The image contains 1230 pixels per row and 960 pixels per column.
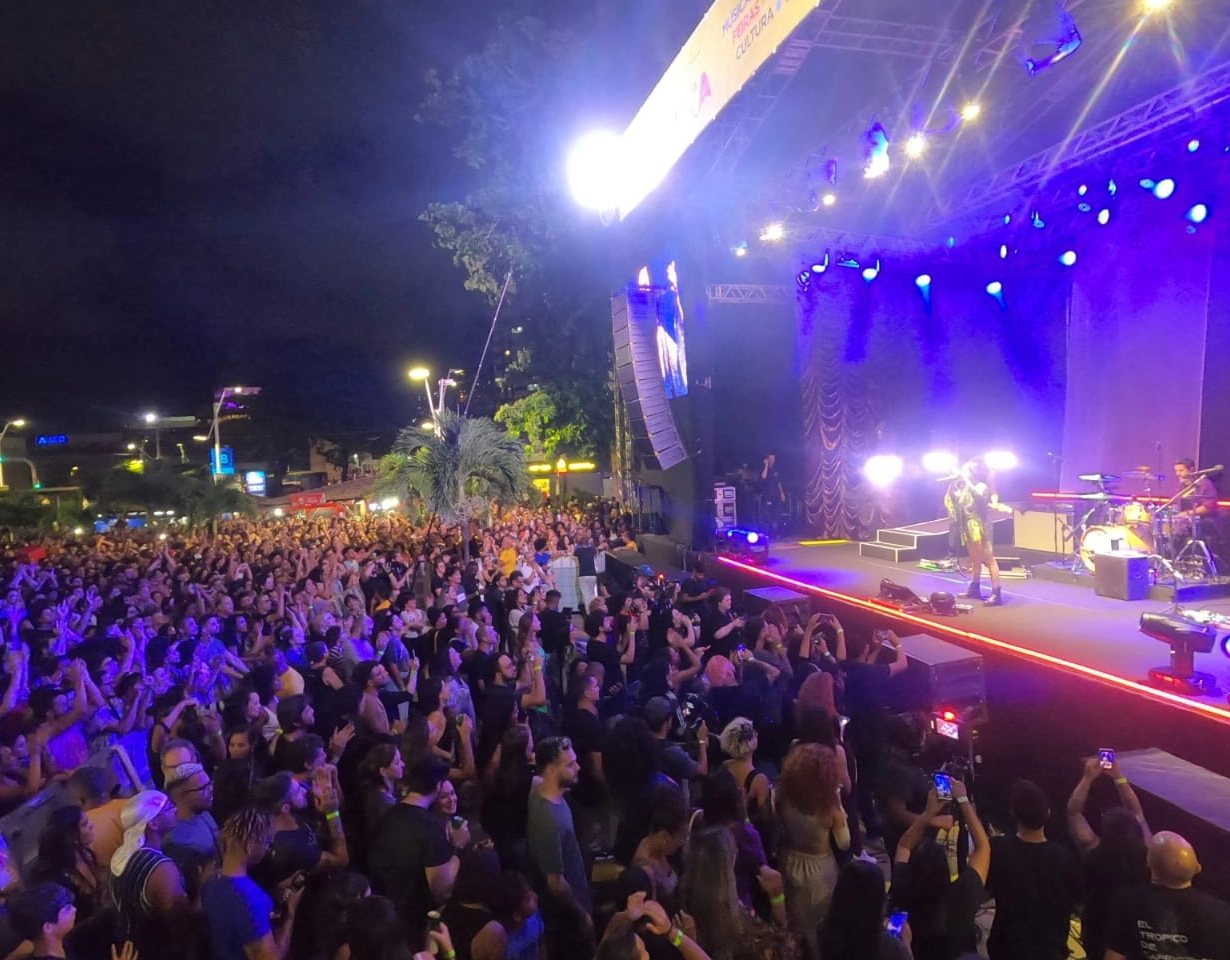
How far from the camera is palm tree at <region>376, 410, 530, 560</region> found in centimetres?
1274

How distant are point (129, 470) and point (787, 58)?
84.0 feet

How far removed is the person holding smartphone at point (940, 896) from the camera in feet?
8.95

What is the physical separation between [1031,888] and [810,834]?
746 millimetres

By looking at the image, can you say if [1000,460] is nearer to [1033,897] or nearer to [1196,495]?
[1196,495]

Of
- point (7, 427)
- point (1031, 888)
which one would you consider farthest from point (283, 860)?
point (7, 427)

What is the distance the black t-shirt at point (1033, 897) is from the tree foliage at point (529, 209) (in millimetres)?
15129

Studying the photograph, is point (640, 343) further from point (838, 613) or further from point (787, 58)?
point (787, 58)

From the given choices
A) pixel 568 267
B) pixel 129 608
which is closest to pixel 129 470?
pixel 568 267

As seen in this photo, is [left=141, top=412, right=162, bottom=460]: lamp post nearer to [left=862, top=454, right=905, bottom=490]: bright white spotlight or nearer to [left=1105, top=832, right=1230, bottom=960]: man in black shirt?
[left=862, top=454, right=905, bottom=490]: bright white spotlight

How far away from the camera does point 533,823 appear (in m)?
3.16

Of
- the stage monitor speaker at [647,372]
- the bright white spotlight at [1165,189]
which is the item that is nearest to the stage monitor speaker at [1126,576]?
the bright white spotlight at [1165,189]

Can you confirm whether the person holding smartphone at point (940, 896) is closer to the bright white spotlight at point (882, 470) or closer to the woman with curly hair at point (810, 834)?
the woman with curly hair at point (810, 834)

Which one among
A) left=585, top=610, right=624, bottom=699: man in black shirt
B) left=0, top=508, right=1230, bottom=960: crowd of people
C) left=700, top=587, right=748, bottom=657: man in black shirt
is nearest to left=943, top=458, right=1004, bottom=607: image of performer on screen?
left=700, top=587, right=748, bottom=657: man in black shirt

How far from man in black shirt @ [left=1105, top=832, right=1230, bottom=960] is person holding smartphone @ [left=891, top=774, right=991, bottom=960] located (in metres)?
0.42
